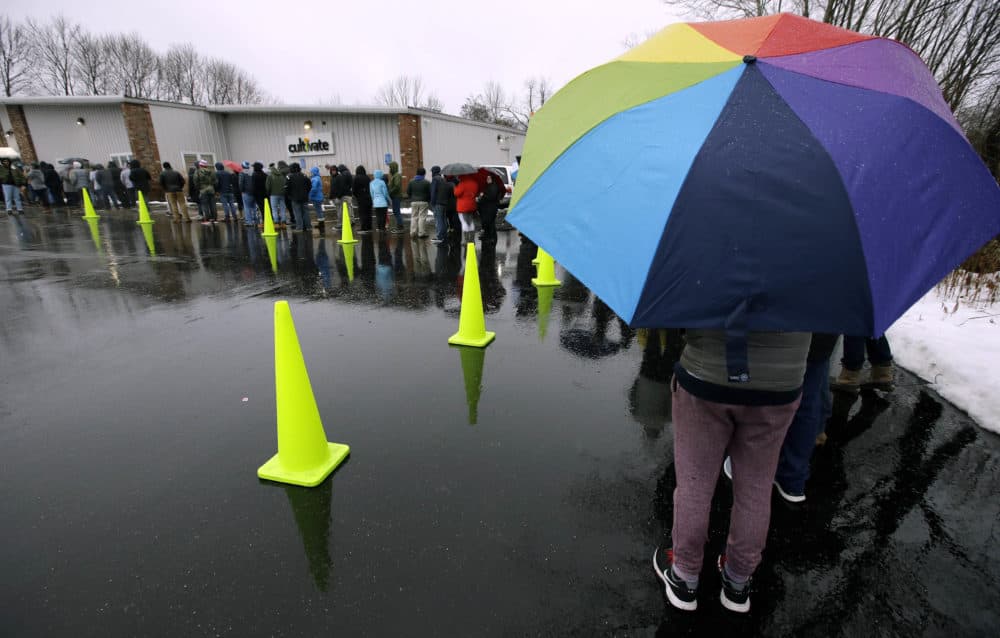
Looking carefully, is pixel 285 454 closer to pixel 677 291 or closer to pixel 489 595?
pixel 489 595

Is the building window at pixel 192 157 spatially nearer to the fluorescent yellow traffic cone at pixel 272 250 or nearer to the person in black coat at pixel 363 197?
the fluorescent yellow traffic cone at pixel 272 250

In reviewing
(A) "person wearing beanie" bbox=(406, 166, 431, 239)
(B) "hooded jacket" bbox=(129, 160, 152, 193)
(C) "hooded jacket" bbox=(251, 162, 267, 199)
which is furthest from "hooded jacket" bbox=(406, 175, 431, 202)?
(B) "hooded jacket" bbox=(129, 160, 152, 193)

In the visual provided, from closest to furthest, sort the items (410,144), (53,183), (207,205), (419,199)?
(419,199), (207,205), (53,183), (410,144)

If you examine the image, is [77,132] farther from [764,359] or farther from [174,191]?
[764,359]

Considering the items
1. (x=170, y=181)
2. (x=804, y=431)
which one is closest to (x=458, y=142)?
(x=170, y=181)

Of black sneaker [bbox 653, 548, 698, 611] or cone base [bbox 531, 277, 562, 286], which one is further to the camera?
cone base [bbox 531, 277, 562, 286]

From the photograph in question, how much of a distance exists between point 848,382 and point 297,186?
13.0 metres

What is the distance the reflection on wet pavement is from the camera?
83.5 inches

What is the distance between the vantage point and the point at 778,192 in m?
1.37

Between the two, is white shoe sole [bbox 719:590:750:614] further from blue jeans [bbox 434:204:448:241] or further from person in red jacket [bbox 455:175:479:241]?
blue jeans [bbox 434:204:448:241]

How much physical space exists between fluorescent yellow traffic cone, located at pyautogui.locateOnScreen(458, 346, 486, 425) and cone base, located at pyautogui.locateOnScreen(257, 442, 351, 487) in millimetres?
1030

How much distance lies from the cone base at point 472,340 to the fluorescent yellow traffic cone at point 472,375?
0.05m

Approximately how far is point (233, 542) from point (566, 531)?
68.7 inches

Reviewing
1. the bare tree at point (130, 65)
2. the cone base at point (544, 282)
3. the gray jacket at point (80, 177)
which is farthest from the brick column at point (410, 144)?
the bare tree at point (130, 65)
